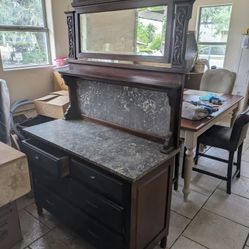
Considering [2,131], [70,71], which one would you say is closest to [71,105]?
[70,71]

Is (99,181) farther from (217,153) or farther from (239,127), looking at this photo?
(217,153)

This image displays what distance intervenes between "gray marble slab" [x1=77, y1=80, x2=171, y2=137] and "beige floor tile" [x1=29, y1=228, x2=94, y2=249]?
93 centimetres

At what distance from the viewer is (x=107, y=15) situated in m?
1.59

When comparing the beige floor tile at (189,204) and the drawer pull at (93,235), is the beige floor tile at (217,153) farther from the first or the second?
the drawer pull at (93,235)

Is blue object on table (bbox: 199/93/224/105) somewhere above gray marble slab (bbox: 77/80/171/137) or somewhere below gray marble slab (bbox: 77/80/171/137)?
below

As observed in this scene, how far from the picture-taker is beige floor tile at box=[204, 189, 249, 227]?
2.06 meters

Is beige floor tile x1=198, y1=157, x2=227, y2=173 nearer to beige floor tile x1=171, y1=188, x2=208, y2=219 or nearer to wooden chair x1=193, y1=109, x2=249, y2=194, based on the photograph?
wooden chair x1=193, y1=109, x2=249, y2=194

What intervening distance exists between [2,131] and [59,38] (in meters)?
1.76

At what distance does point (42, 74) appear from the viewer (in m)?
3.26

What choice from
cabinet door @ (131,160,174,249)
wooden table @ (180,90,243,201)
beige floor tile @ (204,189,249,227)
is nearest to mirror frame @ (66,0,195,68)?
cabinet door @ (131,160,174,249)

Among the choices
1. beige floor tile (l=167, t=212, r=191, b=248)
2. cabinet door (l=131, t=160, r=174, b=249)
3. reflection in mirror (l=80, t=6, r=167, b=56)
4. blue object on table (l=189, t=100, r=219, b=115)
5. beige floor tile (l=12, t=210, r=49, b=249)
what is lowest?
beige floor tile (l=12, t=210, r=49, b=249)

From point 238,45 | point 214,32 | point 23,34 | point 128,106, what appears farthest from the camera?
point 214,32

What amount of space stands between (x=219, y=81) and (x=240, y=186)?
1508 millimetres

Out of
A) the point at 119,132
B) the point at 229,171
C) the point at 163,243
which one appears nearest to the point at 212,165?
the point at 229,171
